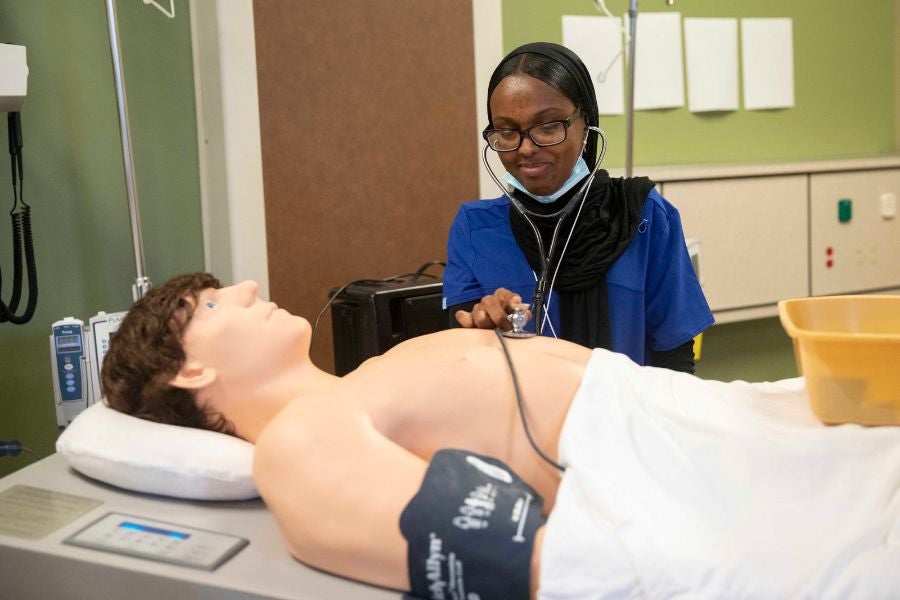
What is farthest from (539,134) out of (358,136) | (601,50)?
(601,50)

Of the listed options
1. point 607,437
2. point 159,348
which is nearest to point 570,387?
point 607,437

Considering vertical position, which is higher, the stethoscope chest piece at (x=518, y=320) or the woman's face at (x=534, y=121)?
the woman's face at (x=534, y=121)

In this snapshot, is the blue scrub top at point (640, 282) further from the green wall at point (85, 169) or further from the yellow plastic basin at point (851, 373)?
the green wall at point (85, 169)

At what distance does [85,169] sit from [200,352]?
43.8 inches

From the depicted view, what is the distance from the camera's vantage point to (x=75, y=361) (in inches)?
74.7

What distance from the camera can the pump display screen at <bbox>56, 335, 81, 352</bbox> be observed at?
1894mm

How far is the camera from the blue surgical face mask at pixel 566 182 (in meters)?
1.73

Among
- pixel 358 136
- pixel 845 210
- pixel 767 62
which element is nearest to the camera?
pixel 358 136

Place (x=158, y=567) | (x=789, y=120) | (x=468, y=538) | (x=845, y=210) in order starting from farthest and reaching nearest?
(x=789, y=120), (x=845, y=210), (x=158, y=567), (x=468, y=538)

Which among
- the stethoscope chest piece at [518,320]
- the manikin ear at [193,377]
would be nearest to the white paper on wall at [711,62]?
the stethoscope chest piece at [518,320]

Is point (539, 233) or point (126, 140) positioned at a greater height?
point (126, 140)

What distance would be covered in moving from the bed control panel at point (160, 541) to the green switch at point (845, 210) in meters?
2.69

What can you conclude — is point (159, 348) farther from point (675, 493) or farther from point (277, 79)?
point (277, 79)

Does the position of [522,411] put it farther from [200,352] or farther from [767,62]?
[767,62]
